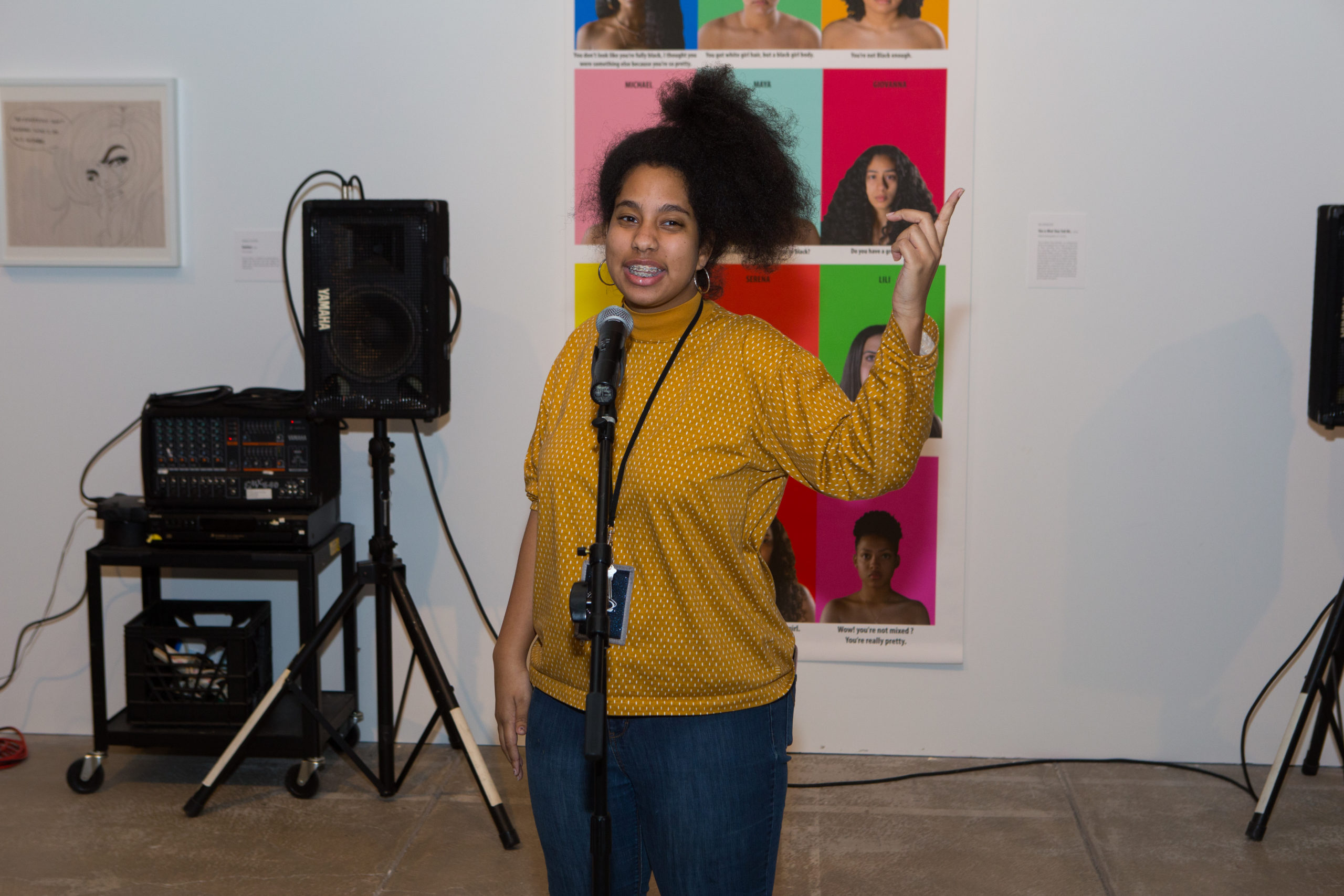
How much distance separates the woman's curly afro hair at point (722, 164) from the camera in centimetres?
162

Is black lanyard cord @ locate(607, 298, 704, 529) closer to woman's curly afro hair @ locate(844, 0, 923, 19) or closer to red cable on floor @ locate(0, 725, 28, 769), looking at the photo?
woman's curly afro hair @ locate(844, 0, 923, 19)

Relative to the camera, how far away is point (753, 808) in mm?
1472

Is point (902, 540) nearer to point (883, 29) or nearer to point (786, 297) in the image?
point (786, 297)

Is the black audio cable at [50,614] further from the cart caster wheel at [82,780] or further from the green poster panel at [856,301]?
the green poster panel at [856,301]

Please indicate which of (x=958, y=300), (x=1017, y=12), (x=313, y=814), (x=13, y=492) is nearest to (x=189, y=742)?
(x=313, y=814)

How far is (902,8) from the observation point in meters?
3.02

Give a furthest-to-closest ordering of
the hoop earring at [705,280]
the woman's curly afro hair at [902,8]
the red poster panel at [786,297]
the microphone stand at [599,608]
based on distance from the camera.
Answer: the red poster panel at [786,297] < the woman's curly afro hair at [902,8] < the hoop earring at [705,280] < the microphone stand at [599,608]

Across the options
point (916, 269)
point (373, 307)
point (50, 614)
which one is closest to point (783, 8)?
point (373, 307)

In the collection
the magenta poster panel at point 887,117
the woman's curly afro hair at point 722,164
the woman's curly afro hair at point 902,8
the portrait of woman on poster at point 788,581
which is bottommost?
the portrait of woman on poster at point 788,581

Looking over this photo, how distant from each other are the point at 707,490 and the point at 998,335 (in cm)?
190

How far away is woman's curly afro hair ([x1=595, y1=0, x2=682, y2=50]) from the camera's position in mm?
3055

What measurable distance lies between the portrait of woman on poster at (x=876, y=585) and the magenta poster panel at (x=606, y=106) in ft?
3.73

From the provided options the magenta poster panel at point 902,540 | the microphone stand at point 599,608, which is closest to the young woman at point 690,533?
the microphone stand at point 599,608

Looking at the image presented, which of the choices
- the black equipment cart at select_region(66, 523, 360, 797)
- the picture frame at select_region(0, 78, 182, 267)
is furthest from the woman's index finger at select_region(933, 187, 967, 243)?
the picture frame at select_region(0, 78, 182, 267)
